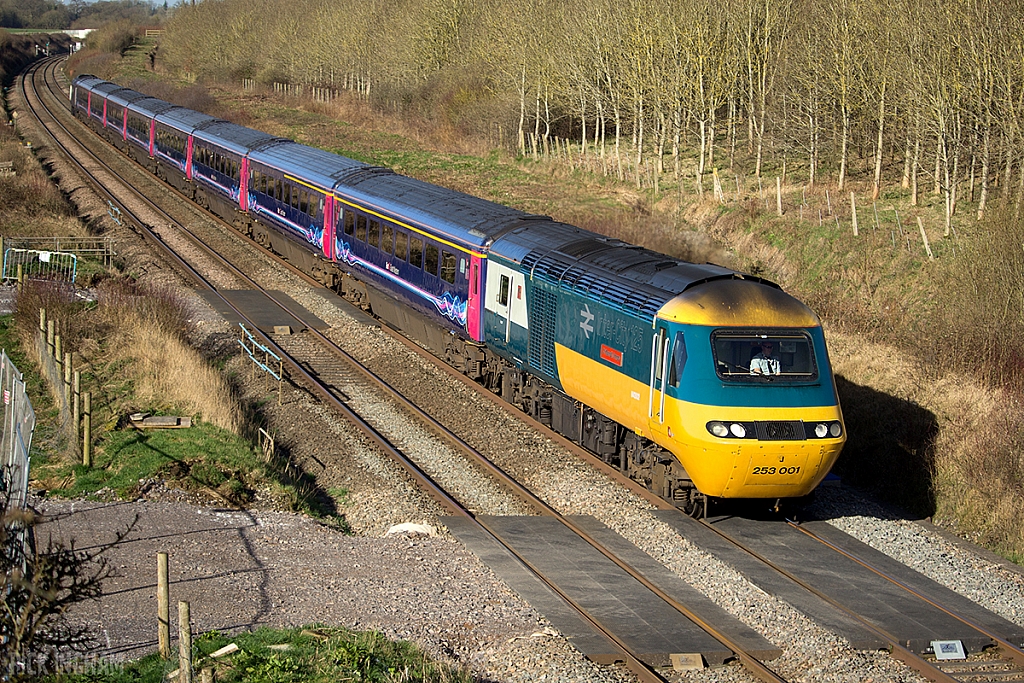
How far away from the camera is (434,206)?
800 inches

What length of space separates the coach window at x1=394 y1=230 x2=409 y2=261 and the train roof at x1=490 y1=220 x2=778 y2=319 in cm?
348

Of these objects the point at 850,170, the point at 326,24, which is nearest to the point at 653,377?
the point at 850,170

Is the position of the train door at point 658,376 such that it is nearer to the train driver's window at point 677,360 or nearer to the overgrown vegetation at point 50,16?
the train driver's window at point 677,360

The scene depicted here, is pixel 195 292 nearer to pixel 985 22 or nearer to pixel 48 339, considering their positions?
pixel 48 339

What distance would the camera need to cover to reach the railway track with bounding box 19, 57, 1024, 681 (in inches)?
384

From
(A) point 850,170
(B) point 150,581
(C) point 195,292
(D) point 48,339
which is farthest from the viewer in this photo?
(A) point 850,170

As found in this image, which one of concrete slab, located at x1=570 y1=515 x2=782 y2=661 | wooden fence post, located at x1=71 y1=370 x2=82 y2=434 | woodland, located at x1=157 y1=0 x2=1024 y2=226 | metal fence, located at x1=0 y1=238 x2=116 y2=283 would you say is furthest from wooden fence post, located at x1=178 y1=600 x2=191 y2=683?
woodland, located at x1=157 y1=0 x2=1024 y2=226

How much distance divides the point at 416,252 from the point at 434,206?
96 centimetres

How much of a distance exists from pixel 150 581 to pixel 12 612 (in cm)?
400

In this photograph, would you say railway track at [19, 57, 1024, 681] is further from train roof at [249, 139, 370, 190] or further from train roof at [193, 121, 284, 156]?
train roof at [193, 121, 284, 156]

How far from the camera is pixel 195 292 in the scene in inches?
973

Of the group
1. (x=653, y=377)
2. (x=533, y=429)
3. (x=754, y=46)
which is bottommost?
(x=533, y=429)

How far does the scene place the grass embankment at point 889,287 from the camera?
15.0 metres

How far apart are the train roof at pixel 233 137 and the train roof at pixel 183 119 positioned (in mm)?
879
